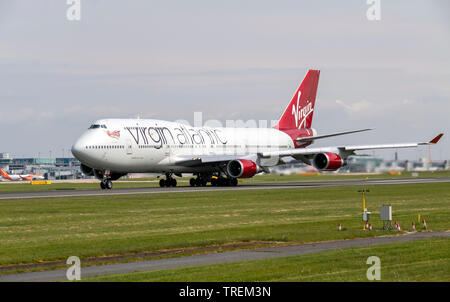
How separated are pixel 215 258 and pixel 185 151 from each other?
144 feet

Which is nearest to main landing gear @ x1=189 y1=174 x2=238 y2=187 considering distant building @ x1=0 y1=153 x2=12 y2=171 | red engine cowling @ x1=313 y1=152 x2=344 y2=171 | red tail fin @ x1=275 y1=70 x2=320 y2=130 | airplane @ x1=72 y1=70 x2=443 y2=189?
airplane @ x1=72 y1=70 x2=443 y2=189

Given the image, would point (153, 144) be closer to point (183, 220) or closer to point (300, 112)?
point (300, 112)

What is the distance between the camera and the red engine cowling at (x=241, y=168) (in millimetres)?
62406

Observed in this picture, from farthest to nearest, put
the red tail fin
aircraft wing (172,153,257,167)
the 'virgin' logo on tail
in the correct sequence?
the 'virgin' logo on tail, the red tail fin, aircraft wing (172,153,257,167)

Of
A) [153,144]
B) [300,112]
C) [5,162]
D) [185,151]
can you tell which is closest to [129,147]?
[153,144]

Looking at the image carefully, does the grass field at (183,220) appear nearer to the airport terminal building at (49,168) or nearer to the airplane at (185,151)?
the airplane at (185,151)

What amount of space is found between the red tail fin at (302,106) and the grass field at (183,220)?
25.5 meters

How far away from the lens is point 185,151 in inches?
2596

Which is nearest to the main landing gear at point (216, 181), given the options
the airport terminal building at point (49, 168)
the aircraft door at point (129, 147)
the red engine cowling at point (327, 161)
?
the red engine cowling at point (327, 161)

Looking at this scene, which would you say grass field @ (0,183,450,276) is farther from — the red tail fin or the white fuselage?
the red tail fin

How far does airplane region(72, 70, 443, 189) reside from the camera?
6022 cm
